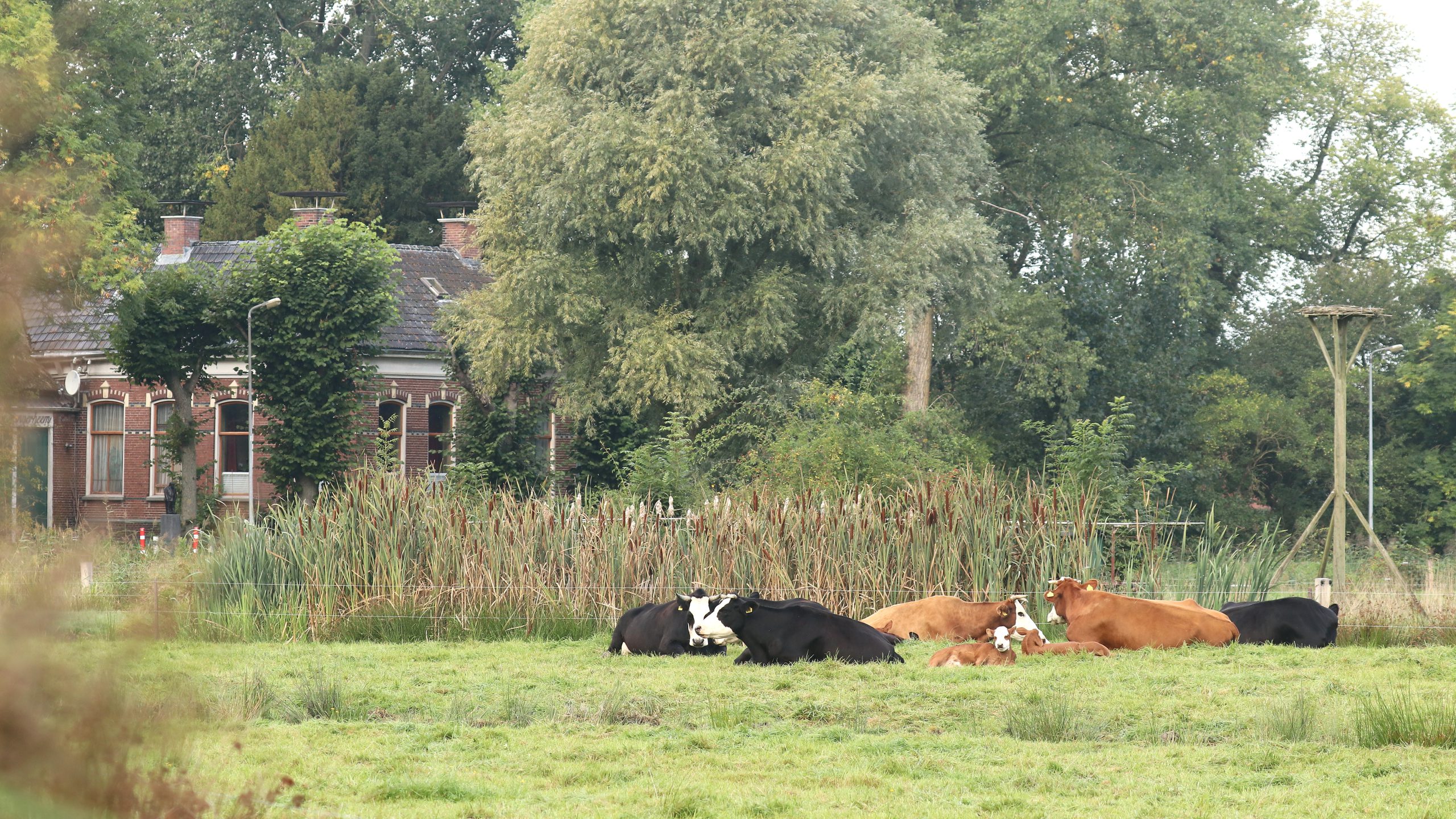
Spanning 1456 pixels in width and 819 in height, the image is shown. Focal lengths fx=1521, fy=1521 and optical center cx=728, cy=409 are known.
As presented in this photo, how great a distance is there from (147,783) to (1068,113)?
111ft

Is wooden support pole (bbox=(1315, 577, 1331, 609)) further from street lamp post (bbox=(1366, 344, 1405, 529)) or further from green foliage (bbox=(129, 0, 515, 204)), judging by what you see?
green foliage (bbox=(129, 0, 515, 204))

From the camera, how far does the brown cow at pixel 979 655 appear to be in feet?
36.3

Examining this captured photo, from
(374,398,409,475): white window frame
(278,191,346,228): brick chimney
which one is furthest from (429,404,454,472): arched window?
(278,191,346,228): brick chimney

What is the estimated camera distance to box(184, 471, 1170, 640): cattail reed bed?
14031 millimetres

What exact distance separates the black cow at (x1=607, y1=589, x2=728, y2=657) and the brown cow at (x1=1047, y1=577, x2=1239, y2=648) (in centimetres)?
293

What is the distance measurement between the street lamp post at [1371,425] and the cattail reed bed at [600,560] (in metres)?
24.7

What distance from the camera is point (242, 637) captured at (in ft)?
44.9

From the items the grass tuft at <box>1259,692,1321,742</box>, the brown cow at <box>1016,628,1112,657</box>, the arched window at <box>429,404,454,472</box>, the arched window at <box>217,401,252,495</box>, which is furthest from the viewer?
the arched window at <box>429,404,454,472</box>

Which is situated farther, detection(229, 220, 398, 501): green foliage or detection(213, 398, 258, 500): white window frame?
detection(213, 398, 258, 500): white window frame

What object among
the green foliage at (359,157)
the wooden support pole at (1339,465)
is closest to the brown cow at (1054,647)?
the wooden support pole at (1339,465)

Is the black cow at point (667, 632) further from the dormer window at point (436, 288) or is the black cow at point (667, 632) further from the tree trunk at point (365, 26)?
the tree trunk at point (365, 26)

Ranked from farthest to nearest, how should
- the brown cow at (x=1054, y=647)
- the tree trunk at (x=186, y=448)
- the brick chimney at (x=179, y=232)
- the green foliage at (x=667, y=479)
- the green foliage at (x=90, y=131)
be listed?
the brick chimney at (x=179, y=232), the tree trunk at (x=186, y=448), the green foliage at (x=90, y=131), the green foliage at (x=667, y=479), the brown cow at (x=1054, y=647)

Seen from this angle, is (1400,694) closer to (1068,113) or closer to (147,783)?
(147,783)

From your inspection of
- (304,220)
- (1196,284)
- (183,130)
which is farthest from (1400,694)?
(183,130)
